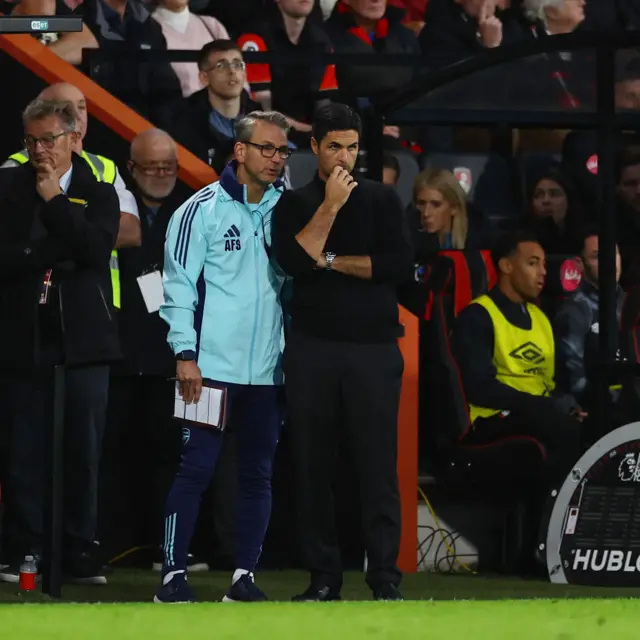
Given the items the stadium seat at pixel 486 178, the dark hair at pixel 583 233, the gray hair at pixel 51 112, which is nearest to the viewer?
the gray hair at pixel 51 112

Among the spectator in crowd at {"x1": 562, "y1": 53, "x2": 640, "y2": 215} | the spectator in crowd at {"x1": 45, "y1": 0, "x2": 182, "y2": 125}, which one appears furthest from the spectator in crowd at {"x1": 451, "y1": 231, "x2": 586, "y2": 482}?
the spectator in crowd at {"x1": 45, "y1": 0, "x2": 182, "y2": 125}

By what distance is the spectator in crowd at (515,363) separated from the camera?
8039mm

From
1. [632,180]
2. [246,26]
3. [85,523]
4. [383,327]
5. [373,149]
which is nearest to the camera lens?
[383,327]

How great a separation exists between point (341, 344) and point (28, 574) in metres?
1.52

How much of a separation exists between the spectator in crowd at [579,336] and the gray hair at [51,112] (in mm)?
2799

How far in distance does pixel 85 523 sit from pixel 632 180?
366 cm

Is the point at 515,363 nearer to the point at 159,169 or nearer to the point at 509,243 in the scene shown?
the point at 509,243

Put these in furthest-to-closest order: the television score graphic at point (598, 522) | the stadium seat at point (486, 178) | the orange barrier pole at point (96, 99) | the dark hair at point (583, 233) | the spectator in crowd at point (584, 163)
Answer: the stadium seat at point (486, 178) → the spectator in crowd at point (584, 163) → the dark hair at point (583, 233) → the orange barrier pole at point (96, 99) → the television score graphic at point (598, 522)

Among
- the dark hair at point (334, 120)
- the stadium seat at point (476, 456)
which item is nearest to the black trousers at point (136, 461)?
the stadium seat at point (476, 456)

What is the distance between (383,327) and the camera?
655 centimetres

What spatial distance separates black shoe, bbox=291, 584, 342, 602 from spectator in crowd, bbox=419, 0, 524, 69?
500 cm

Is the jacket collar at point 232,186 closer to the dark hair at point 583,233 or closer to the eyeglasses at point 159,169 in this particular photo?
the eyeglasses at point 159,169

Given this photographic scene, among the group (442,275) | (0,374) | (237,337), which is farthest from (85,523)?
(442,275)

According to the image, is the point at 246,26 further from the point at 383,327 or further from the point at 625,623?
the point at 625,623
